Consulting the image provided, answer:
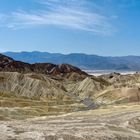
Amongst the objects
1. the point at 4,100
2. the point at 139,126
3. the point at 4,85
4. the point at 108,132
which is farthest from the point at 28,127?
the point at 4,85

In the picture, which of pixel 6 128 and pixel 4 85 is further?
pixel 4 85

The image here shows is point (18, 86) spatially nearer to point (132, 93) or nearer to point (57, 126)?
point (132, 93)

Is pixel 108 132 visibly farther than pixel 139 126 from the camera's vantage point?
No

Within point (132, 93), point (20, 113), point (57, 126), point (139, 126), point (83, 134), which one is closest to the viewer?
point (83, 134)

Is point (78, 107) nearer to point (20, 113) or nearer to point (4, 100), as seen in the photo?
point (4, 100)

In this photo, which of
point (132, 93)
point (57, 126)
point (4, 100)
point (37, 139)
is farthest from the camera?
point (132, 93)

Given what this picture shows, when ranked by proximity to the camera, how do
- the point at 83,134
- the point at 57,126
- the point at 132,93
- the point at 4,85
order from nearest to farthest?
the point at 83,134, the point at 57,126, the point at 132,93, the point at 4,85

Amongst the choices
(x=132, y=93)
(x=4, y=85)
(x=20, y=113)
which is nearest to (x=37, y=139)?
(x=20, y=113)

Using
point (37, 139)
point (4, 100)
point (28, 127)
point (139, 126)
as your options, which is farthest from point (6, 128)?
point (4, 100)

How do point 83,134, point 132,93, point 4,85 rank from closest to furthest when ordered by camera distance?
1. point 83,134
2. point 132,93
3. point 4,85
